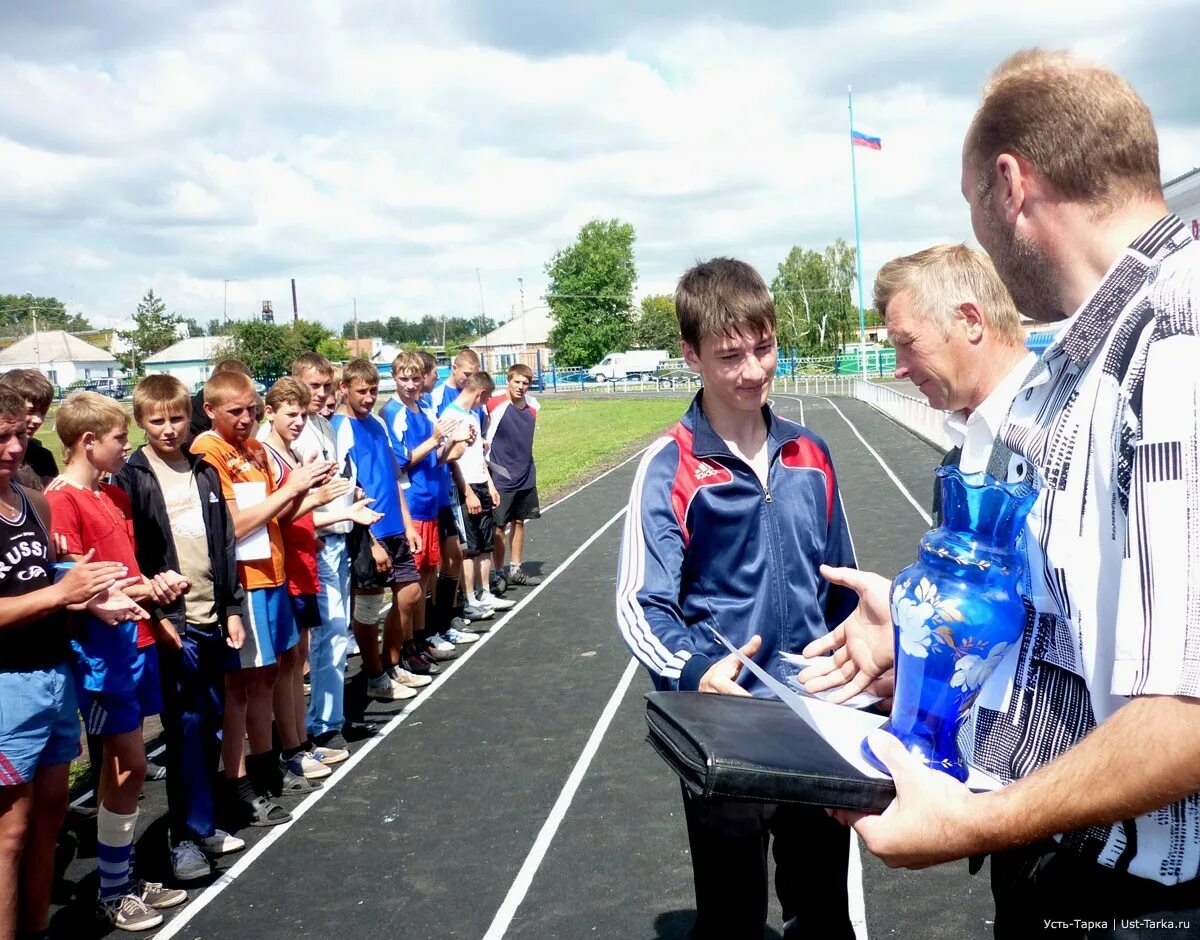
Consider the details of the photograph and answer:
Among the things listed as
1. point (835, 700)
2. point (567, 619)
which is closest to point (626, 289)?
point (567, 619)

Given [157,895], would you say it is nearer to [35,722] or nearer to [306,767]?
[35,722]

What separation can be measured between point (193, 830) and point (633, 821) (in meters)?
2.09

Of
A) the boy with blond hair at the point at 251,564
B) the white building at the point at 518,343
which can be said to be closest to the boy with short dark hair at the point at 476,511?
the boy with blond hair at the point at 251,564

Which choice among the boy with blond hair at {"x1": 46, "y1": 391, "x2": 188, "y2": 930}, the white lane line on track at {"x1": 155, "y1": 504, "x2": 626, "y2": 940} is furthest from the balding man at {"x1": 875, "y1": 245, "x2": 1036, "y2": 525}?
the white lane line on track at {"x1": 155, "y1": 504, "x2": 626, "y2": 940}

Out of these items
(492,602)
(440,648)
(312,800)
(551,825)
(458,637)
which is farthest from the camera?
(492,602)

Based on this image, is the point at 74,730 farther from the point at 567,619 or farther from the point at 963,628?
the point at 567,619

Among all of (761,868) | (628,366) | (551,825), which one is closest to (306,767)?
(551,825)

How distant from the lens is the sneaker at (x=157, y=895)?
13.9ft

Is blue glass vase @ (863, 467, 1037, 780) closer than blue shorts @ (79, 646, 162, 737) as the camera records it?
Yes

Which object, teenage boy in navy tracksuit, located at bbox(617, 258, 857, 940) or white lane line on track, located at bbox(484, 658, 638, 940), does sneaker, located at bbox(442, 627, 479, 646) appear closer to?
white lane line on track, located at bbox(484, 658, 638, 940)

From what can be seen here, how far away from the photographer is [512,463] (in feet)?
34.6

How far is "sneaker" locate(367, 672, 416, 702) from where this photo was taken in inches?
279

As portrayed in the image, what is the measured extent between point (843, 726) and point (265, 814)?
4320mm

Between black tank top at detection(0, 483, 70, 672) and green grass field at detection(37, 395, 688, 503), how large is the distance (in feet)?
35.8
